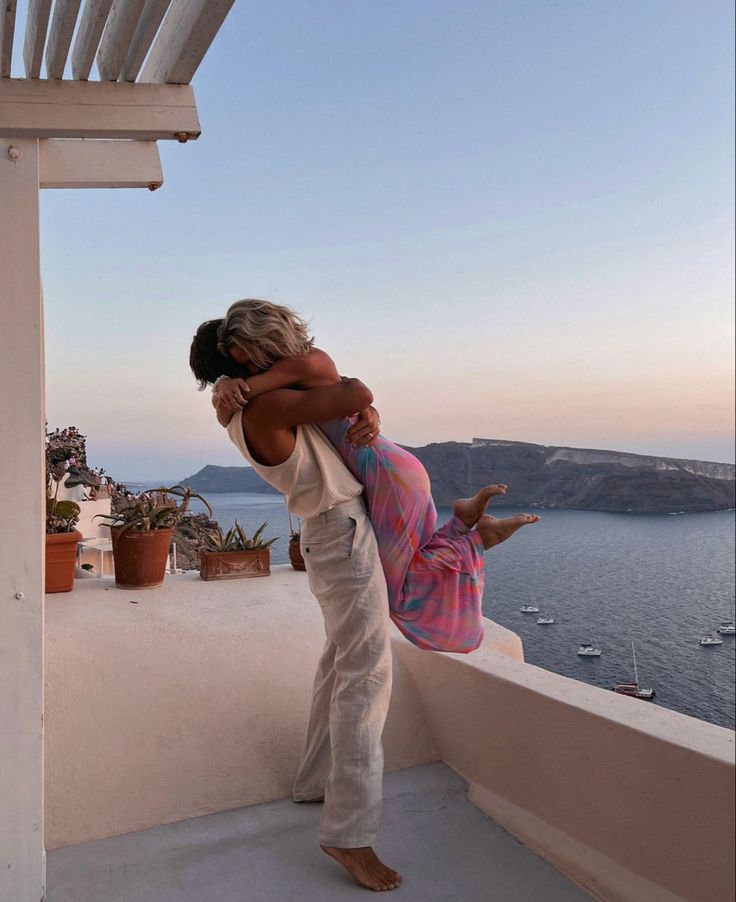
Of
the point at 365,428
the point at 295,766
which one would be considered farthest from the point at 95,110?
the point at 295,766

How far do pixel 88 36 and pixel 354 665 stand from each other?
5.04ft

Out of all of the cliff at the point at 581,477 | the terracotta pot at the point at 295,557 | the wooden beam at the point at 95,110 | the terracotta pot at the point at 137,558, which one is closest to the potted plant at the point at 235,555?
the terracotta pot at the point at 295,557

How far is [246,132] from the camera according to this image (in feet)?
43.3

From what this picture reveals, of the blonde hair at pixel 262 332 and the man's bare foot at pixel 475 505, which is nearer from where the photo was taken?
the blonde hair at pixel 262 332

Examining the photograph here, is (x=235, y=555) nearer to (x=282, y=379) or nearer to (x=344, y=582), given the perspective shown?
(x=344, y=582)

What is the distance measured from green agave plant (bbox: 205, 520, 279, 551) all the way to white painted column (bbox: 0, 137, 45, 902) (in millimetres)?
1365

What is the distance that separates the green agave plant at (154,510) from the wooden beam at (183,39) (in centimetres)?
154

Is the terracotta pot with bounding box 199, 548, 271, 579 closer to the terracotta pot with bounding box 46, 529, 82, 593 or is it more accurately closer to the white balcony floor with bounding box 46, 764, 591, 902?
the terracotta pot with bounding box 46, 529, 82, 593

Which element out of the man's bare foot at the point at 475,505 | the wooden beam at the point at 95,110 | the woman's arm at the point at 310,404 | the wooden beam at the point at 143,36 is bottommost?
the man's bare foot at the point at 475,505

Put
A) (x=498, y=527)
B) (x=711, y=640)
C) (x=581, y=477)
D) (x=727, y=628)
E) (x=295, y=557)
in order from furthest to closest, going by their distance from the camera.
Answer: (x=727, y=628) → (x=711, y=640) → (x=581, y=477) → (x=295, y=557) → (x=498, y=527)

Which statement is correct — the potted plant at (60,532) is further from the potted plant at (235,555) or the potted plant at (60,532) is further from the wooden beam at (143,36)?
the wooden beam at (143,36)

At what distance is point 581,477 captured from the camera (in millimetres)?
23391

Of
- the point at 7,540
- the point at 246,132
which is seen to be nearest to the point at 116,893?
the point at 7,540

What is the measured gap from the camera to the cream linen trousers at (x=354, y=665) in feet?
5.65
